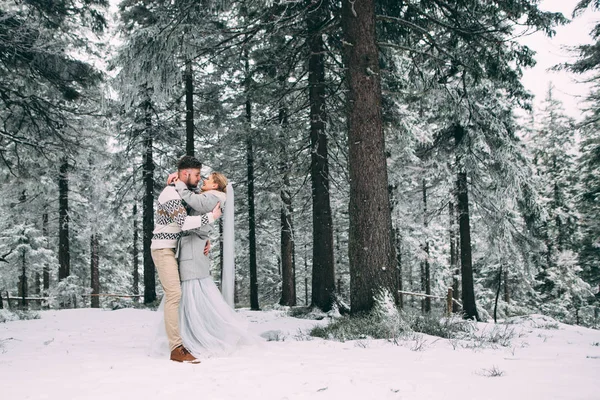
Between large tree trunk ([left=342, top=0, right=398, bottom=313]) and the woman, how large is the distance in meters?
2.29

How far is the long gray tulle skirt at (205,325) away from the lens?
16.4 ft

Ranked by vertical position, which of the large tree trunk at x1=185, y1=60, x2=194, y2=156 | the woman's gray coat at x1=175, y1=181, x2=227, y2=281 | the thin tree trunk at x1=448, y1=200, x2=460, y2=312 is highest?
the large tree trunk at x1=185, y1=60, x2=194, y2=156

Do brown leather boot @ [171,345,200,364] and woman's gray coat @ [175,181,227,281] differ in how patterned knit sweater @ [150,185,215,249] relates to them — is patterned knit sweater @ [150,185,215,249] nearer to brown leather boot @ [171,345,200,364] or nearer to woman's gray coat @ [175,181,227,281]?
woman's gray coat @ [175,181,227,281]

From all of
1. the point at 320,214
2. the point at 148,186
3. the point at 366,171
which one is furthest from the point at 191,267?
the point at 148,186

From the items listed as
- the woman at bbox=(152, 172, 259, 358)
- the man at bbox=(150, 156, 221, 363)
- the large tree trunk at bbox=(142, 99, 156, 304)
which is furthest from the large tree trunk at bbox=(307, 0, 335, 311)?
the large tree trunk at bbox=(142, 99, 156, 304)

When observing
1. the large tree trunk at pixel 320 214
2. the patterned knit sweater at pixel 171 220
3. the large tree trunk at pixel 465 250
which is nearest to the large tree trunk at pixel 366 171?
the patterned knit sweater at pixel 171 220

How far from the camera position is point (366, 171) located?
7.00m

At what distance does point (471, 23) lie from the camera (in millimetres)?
8719

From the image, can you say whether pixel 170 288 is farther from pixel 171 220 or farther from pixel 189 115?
pixel 189 115

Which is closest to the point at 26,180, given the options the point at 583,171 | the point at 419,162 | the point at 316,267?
the point at 316,267

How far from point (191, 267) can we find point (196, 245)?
272mm

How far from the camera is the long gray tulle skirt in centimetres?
500

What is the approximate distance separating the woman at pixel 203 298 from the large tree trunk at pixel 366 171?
7.51ft

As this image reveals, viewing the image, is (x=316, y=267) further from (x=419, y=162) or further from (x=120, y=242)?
(x=120, y=242)
